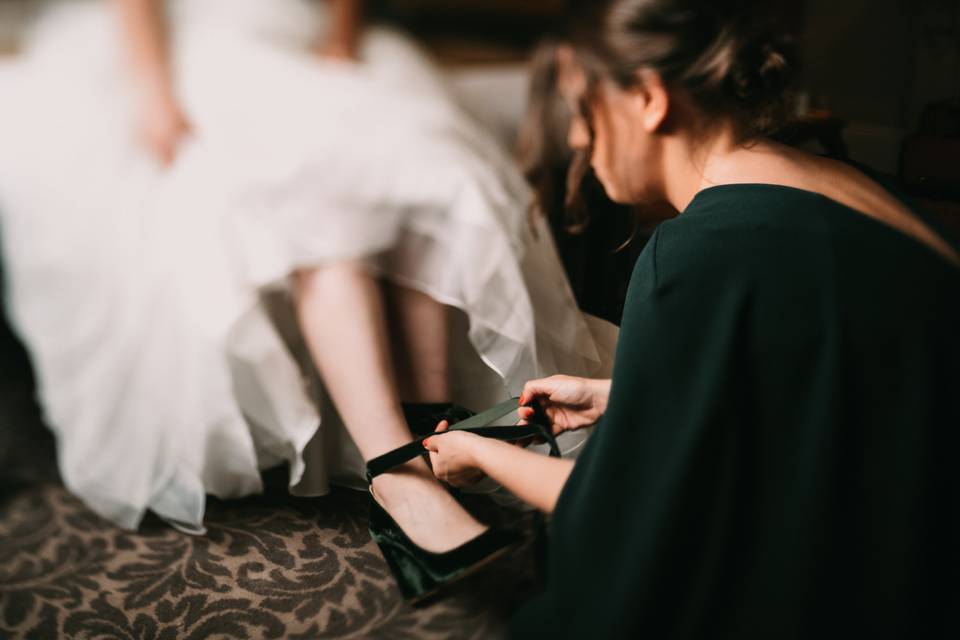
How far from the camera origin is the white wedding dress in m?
0.66

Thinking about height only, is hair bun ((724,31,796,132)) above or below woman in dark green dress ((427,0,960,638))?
above

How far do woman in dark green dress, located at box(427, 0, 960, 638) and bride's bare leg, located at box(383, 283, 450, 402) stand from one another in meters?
0.31

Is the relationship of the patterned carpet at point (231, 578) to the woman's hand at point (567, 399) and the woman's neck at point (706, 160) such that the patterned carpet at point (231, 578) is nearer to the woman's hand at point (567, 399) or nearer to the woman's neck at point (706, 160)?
the woman's hand at point (567, 399)

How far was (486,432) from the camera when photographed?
21.2 inches

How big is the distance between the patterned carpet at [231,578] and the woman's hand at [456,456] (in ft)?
0.11

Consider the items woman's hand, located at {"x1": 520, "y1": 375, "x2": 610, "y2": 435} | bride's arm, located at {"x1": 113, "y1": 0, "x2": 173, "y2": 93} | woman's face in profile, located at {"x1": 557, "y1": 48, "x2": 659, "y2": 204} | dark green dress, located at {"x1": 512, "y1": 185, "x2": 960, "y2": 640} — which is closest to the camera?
dark green dress, located at {"x1": 512, "y1": 185, "x2": 960, "y2": 640}

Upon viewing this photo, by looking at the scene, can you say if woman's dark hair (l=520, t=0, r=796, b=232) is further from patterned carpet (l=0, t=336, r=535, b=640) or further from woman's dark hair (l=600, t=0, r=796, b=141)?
patterned carpet (l=0, t=336, r=535, b=640)

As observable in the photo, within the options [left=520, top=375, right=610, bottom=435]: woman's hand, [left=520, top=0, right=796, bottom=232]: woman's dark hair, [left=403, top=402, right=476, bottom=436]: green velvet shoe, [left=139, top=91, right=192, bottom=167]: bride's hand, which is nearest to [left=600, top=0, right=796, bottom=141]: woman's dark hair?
[left=520, top=0, right=796, bottom=232]: woman's dark hair

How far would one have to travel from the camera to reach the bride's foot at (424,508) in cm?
55

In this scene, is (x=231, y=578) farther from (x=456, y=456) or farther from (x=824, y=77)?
(x=824, y=77)

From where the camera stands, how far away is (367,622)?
1.72ft

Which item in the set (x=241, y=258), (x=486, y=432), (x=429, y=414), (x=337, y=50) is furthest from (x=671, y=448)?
(x=337, y=50)

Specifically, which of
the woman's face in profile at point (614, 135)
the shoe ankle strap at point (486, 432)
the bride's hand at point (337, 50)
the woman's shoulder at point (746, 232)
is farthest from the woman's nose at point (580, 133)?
the bride's hand at point (337, 50)

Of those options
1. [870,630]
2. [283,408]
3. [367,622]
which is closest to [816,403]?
[870,630]
